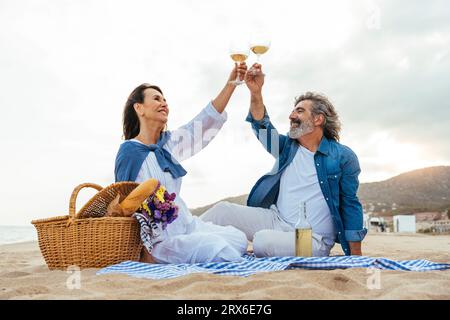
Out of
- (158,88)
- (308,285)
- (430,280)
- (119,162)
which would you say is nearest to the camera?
(308,285)

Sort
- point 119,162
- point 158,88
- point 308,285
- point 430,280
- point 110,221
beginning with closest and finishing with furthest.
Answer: point 308,285 → point 430,280 → point 110,221 → point 119,162 → point 158,88

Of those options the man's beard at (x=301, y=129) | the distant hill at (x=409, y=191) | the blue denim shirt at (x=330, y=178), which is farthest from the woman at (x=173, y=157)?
the distant hill at (x=409, y=191)

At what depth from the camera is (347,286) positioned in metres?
2.73

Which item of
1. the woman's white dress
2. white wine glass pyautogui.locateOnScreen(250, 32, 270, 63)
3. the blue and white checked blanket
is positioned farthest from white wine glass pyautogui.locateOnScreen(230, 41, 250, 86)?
the blue and white checked blanket

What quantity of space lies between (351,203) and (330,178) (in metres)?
0.30

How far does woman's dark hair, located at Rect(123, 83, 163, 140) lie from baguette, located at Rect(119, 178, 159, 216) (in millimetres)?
957

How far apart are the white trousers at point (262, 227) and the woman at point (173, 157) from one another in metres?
0.20

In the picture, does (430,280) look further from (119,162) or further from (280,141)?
(119,162)

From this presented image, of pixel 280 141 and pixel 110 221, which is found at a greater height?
pixel 280 141

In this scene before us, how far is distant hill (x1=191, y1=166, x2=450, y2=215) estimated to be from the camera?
4131cm

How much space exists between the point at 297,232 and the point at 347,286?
117cm

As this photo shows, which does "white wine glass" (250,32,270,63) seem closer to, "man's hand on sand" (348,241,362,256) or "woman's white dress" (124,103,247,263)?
"woman's white dress" (124,103,247,263)
